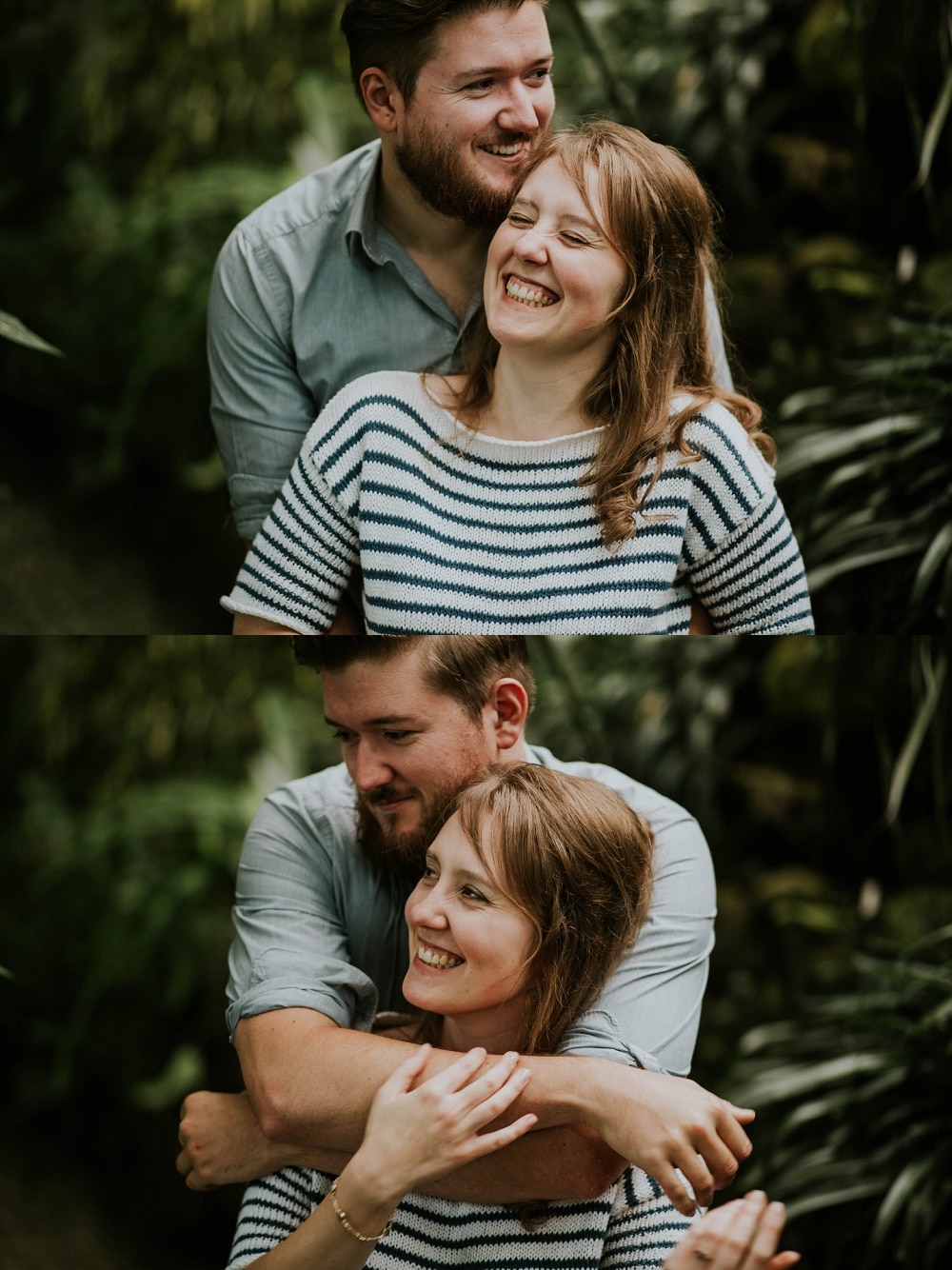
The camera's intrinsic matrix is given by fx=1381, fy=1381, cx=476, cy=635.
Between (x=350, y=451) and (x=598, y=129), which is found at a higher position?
(x=598, y=129)

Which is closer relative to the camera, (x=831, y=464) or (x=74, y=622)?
(x=74, y=622)

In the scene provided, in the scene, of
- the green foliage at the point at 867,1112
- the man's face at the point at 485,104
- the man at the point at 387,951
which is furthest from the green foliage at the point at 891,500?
the man's face at the point at 485,104

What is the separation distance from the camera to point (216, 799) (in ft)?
4.01

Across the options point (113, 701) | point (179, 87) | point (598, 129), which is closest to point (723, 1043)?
point (113, 701)

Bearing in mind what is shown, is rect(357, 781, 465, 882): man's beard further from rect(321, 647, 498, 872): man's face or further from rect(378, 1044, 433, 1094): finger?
rect(378, 1044, 433, 1094): finger

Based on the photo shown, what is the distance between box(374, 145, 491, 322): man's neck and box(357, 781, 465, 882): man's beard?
0.42 m

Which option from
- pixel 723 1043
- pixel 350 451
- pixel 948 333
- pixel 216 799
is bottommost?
pixel 723 1043

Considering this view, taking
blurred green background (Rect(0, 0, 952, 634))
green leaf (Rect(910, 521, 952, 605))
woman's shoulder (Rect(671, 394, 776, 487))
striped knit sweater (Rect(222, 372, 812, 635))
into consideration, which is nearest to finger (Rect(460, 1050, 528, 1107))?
striped knit sweater (Rect(222, 372, 812, 635))

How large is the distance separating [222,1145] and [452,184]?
0.80m

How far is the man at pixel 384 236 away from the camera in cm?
112

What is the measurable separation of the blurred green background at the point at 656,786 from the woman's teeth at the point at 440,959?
21 cm

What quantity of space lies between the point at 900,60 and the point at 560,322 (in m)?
0.67

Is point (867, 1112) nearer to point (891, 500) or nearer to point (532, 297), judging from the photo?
point (891, 500)

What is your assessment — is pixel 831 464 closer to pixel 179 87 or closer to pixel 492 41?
pixel 492 41
